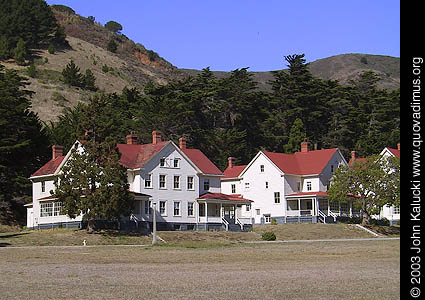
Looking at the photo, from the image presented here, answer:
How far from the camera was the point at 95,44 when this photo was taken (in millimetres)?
177875

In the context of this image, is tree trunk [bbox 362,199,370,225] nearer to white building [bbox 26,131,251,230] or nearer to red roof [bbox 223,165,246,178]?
white building [bbox 26,131,251,230]

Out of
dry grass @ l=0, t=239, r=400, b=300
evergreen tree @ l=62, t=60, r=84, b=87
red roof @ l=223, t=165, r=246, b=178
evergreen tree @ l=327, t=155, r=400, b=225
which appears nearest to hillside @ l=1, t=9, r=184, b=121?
evergreen tree @ l=62, t=60, r=84, b=87

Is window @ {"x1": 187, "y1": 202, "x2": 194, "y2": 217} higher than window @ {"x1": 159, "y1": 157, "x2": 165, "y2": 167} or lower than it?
lower

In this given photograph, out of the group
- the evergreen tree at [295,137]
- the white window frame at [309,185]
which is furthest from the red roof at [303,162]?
the evergreen tree at [295,137]

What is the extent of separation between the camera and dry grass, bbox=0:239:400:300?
787 inches

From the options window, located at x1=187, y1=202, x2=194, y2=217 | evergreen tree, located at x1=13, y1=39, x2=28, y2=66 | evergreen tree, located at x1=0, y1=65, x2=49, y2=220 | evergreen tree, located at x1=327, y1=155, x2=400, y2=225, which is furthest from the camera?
evergreen tree, located at x1=13, y1=39, x2=28, y2=66

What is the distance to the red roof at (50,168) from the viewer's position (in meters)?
65.1

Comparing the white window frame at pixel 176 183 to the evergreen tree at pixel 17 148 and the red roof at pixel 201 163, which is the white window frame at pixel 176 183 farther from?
the evergreen tree at pixel 17 148

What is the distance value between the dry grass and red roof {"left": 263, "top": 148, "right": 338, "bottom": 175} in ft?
134

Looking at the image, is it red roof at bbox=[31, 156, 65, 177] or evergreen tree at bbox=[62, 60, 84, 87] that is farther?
evergreen tree at bbox=[62, 60, 84, 87]

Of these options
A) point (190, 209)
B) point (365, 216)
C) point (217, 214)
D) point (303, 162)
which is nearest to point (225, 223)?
point (217, 214)

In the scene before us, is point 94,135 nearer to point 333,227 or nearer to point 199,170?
point 199,170
